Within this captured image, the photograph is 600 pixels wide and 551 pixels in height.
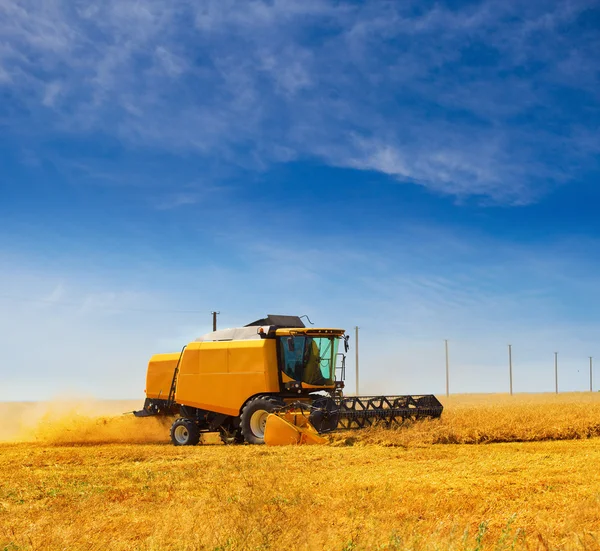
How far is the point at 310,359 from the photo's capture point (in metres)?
20.4

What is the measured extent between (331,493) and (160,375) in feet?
47.7

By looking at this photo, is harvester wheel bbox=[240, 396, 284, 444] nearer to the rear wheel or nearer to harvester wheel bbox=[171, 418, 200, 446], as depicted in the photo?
the rear wheel

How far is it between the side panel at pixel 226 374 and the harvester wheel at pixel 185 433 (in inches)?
24.9

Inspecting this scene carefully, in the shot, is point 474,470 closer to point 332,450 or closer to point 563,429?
point 332,450

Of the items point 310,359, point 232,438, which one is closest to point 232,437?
point 232,438

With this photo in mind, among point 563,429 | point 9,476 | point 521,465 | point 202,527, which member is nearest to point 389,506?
point 202,527

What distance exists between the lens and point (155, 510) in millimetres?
9008

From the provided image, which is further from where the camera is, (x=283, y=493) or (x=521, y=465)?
(x=521, y=465)

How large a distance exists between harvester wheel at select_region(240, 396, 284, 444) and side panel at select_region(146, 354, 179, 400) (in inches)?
186

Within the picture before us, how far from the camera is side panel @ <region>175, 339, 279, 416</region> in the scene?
20062 millimetres

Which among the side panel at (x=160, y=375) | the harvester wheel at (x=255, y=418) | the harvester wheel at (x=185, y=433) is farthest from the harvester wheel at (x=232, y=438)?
the side panel at (x=160, y=375)

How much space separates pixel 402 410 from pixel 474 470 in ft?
23.8

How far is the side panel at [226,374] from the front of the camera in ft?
65.8

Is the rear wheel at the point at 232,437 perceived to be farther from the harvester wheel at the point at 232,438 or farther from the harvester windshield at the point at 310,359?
the harvester windshield at the point at 310,359
